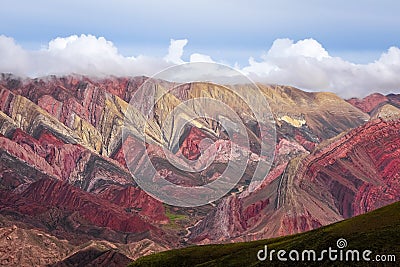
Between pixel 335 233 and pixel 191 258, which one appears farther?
pixel 191 258

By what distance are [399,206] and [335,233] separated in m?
23.0

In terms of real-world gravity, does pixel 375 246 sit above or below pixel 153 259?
above

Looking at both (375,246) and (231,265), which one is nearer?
(375,246)

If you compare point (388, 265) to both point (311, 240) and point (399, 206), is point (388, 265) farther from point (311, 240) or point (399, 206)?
point (399, 206)

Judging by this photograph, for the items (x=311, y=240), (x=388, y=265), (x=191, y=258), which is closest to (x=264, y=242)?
(x=191, y=258)

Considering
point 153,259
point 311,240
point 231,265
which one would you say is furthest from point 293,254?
point 153,259

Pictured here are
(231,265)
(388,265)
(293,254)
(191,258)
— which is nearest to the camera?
(388,265)

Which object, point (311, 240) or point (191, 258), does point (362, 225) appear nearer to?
point (311, 240)

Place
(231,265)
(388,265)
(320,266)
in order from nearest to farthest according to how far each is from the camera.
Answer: (388,265)
(320,266)
(231,265)

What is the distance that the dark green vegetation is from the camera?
121 meters

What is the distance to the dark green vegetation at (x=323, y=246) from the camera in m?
121

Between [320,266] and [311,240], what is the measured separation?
14148mm

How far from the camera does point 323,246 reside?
12875cm

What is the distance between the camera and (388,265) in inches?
4459
